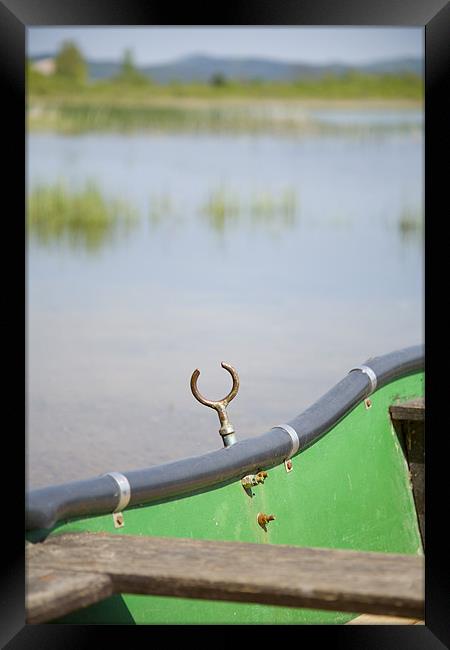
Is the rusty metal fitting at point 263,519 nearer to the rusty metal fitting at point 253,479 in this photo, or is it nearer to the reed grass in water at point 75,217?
the rusty metal fitting at point 253,479

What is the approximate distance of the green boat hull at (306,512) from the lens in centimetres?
199

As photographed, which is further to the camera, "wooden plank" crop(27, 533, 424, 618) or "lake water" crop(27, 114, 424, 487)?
"lake water" crop(27, 114, 424, 487)

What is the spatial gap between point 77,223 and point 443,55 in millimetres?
7630

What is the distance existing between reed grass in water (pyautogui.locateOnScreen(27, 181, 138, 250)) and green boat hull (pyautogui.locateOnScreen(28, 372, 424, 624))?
5.85m

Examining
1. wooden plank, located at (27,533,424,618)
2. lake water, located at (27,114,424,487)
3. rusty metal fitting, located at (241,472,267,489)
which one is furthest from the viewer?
lake water, located at (27,114,424,487)

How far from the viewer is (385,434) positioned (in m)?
2.94

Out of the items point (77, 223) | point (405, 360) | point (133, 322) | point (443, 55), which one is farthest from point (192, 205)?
point (443, 55)

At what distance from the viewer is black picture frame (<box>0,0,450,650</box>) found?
1736 millimetres

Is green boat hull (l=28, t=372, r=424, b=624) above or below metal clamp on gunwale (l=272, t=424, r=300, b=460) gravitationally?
below

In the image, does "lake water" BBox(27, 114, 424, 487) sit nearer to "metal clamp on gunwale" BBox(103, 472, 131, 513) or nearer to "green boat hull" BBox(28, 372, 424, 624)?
"green boat hull" BBox(28, 372, 424, 624)

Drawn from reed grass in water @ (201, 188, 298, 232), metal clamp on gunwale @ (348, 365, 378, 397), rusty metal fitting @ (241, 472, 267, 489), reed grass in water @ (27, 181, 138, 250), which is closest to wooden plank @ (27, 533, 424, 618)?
rusty metal fitting @ (241, 472, 267, 489)

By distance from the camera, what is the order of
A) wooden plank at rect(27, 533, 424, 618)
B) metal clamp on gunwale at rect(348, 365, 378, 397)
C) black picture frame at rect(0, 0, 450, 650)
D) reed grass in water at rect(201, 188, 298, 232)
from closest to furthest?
wooden plank at rect(27, 533, 424, 618)
black picture frame at rect(0, 0, 450, 650)
metal clamp on gunwale at rect(348, 365, 378, 397)
reed grass in water at rect(201, 188, 298, 232)

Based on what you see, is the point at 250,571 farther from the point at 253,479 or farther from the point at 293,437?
the point at 293,437

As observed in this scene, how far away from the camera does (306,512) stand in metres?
2.57
